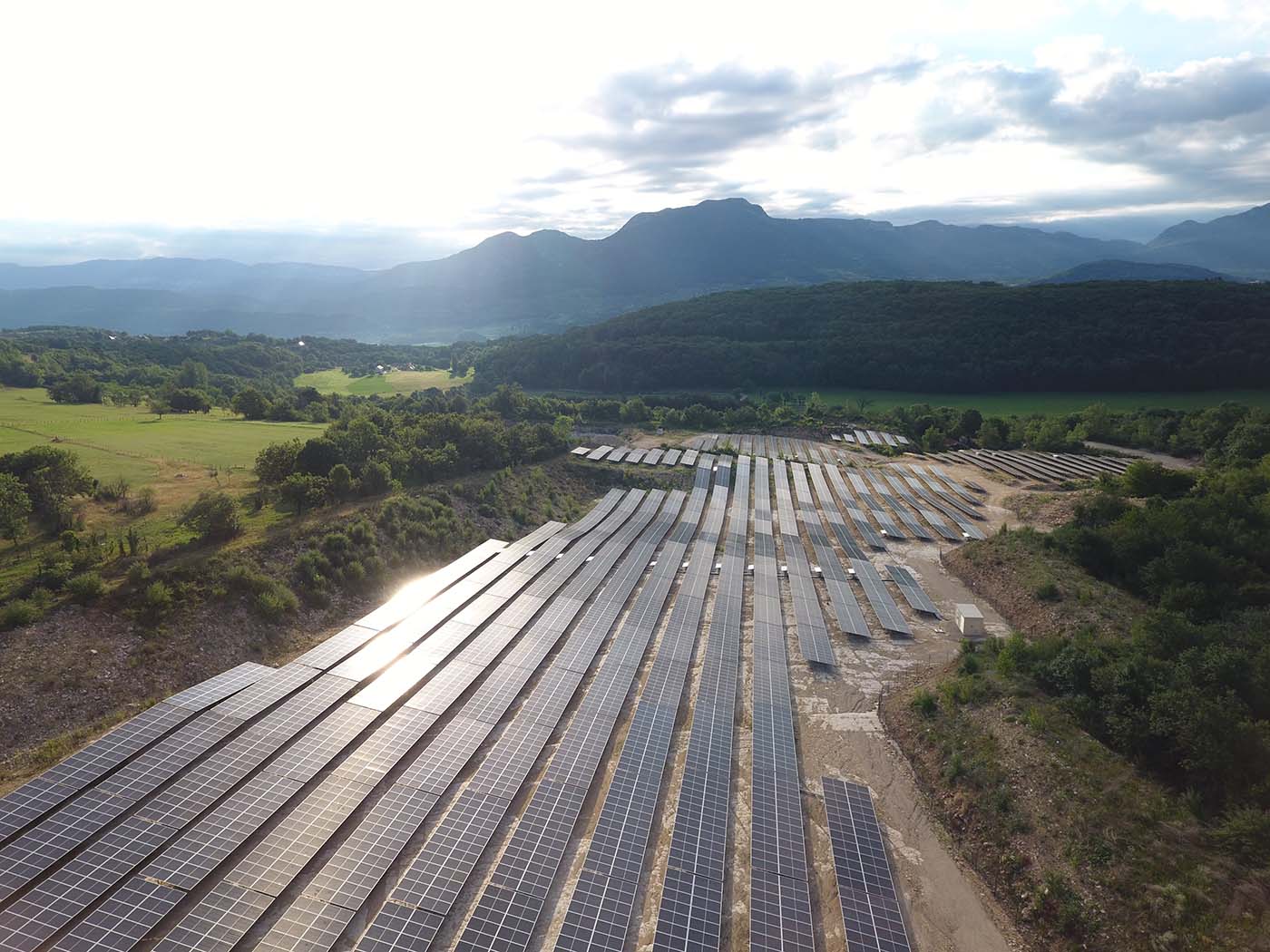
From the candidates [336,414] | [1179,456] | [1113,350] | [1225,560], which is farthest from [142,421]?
[1113,350]

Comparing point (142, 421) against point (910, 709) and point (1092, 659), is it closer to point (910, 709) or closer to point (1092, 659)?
point (910, 709)

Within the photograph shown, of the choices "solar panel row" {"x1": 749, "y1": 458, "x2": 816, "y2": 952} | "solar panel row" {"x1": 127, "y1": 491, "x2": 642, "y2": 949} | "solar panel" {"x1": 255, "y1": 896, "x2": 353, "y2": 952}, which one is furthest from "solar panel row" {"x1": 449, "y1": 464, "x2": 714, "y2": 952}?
"solar panel row" {"x1": 749, "y1": 458, "x2": 816, "y2": 952}

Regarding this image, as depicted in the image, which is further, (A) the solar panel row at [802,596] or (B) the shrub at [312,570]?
(B) the shrub at [312,570]

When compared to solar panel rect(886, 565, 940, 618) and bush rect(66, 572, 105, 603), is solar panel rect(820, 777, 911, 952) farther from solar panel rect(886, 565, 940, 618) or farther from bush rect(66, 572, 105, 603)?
bush rect(66, 572, 105, 603)

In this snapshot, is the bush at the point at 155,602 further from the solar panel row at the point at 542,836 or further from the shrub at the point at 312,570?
the solar panel row at the point at 542,836

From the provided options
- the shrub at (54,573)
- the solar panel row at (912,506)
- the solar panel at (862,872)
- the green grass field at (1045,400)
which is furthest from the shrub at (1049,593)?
the green grass field at (1045,400)

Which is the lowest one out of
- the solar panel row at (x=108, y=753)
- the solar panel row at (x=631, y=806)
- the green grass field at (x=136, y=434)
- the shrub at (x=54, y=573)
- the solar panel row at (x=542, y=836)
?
the solar panel row at (x=631, y=806)
